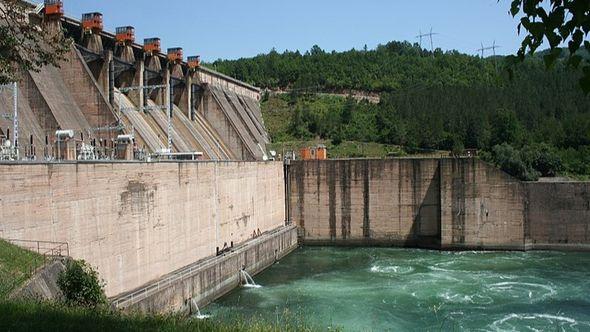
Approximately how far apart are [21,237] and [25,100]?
8310mm

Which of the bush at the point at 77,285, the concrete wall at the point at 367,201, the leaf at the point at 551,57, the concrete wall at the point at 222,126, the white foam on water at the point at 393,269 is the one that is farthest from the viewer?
the concrete wall at the point at 222,126

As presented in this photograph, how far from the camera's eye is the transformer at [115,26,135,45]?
30.2 metres

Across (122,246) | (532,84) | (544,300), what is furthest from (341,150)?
(122,246)

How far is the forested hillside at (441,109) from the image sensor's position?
4759 centimetres

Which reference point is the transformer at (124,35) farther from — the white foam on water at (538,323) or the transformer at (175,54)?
the white foam on water at (538,323)

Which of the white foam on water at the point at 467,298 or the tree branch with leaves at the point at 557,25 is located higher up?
the tree branch with leaves at the point at 557,25

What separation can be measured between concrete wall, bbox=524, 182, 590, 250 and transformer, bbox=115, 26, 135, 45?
2093 cm

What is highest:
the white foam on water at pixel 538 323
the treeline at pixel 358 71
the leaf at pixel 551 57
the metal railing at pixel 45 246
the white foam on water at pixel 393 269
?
the treeline at pixel 358 71

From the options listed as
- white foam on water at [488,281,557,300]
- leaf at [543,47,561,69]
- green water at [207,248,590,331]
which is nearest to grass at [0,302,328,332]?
leaf at [543,47,561,69]

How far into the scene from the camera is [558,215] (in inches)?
1213

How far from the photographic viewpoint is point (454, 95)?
62656 millimetres

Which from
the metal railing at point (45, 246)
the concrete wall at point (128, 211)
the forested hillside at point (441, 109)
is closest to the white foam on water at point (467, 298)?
the concrete wall at point (128, 211)

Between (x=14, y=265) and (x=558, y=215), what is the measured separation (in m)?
27.0

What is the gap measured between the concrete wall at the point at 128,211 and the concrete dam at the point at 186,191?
4 cm
